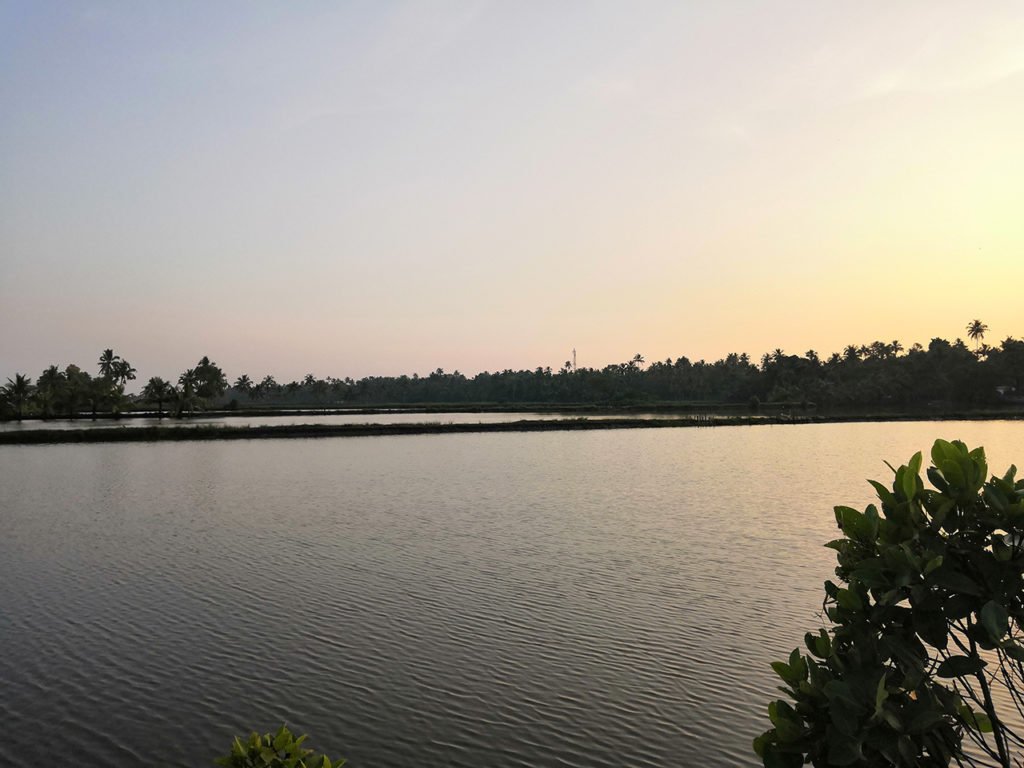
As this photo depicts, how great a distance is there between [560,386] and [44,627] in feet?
579

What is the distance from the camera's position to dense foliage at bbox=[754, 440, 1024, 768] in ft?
11.2

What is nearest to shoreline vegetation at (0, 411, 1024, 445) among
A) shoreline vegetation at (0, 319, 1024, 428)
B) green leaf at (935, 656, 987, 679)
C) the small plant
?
shoreline vegetation at (0, 319, 1024, 428)

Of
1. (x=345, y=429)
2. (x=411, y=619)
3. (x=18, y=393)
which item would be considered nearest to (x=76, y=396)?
(x=18, y=393)

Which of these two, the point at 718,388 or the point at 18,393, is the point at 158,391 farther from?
the point at 718,388

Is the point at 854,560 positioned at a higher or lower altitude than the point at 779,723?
higher

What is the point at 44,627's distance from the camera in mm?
14633

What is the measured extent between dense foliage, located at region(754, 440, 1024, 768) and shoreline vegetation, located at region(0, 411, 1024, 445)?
77.9 m

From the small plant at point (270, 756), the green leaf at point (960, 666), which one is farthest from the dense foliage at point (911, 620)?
the small plant at point (270, 756)

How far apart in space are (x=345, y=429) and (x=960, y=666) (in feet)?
269

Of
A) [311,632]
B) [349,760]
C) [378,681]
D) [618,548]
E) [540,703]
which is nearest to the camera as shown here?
[349,760]

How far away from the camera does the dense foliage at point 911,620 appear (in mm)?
3422

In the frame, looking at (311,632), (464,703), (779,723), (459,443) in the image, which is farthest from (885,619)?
(459,443)

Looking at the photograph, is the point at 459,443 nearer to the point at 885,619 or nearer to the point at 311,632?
the point at 311,632

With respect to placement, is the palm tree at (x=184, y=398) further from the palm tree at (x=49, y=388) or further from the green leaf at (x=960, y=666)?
the green leaf at (x=960, y=666)
